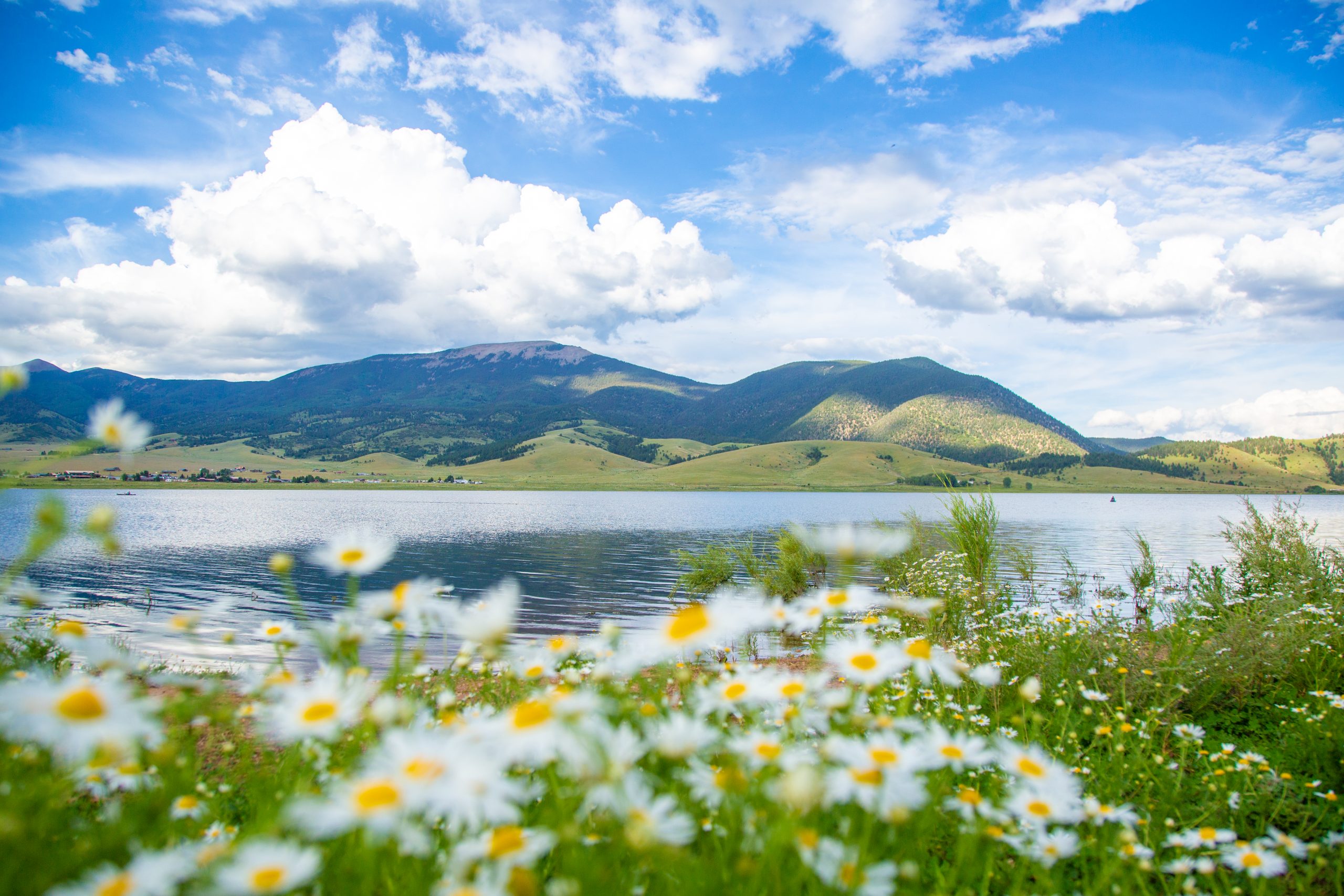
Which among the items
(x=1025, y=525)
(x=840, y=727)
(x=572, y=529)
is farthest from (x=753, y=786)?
(x=1025, y=525)

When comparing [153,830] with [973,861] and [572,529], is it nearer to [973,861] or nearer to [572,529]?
[973,861]

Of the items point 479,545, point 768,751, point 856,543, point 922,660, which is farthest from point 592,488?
point 768,751

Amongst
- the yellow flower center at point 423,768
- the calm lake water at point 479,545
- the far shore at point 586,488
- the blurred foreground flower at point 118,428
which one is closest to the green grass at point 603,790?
the yellow flower center at point 423,768

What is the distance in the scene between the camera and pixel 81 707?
1415 millimetres

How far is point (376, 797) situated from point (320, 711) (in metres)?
0.47

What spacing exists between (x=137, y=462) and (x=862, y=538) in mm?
239976

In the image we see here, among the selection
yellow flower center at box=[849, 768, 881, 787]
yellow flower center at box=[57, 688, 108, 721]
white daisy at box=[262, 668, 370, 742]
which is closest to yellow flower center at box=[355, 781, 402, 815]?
white daisy at box=[262, 668, 370, 742]

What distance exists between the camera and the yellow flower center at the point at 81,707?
1.41 metres

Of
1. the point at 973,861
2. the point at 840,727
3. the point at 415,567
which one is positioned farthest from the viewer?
the point at 415,567

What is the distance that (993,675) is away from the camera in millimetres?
2357

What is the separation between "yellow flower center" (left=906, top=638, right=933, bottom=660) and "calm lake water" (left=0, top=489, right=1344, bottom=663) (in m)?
3.25

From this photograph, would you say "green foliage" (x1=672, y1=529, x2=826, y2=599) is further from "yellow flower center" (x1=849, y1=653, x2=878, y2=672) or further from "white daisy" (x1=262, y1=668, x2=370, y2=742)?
"white daisy" (x1=262, y1=668, x2=370, y2=742)

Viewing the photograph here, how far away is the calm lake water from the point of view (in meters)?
21.5

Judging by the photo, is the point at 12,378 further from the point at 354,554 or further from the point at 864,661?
the point at 864,661
